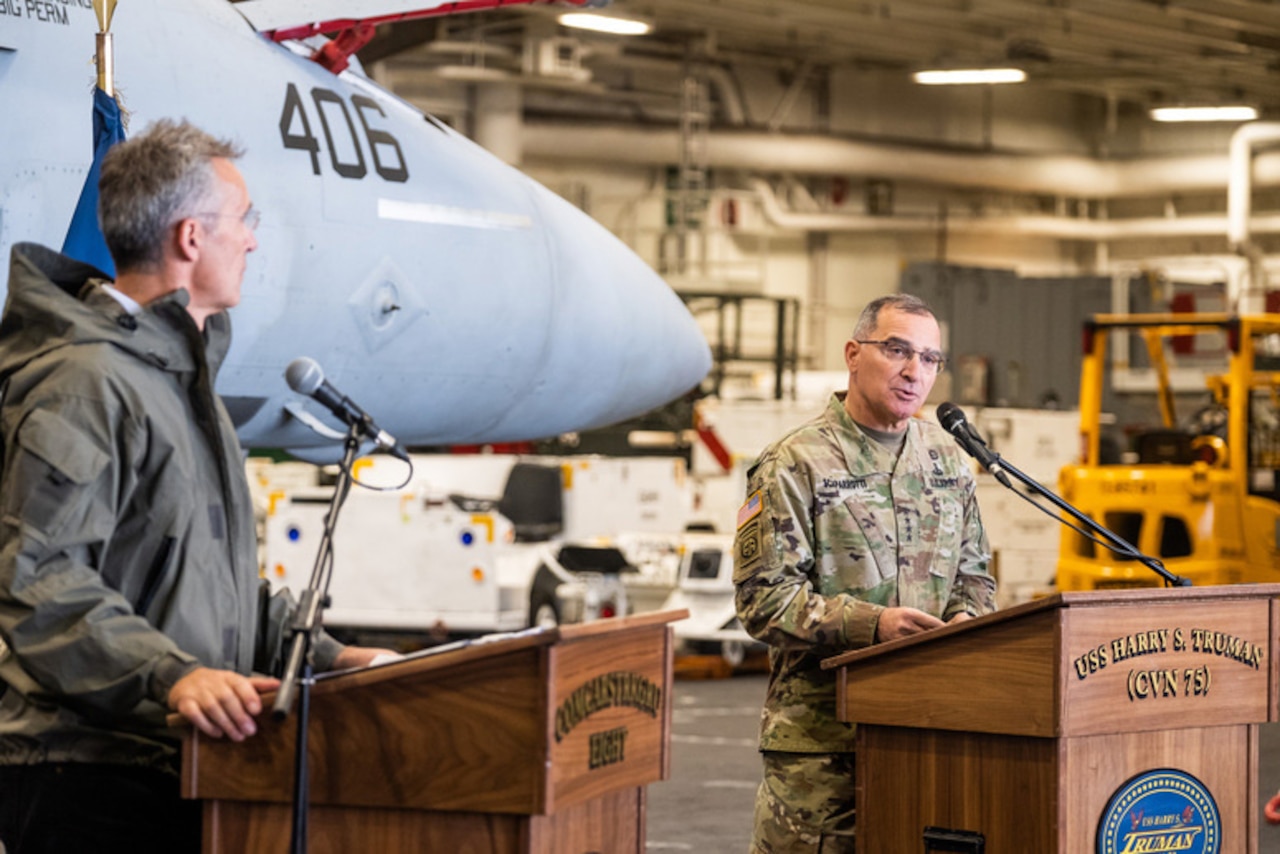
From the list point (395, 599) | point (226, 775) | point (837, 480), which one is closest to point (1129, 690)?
point (837, 480)

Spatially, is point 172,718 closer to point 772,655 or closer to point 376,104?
point 772,655

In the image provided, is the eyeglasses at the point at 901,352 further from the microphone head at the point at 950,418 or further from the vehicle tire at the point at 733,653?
the vehicle tire at the point at 733,653

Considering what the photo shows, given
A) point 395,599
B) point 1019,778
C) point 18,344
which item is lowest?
point 395,599

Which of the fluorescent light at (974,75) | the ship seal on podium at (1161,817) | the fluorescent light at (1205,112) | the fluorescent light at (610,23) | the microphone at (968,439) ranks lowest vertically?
the ship seal on podium at (1161,817)

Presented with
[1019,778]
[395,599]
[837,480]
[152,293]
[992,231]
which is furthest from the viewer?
[992,231]

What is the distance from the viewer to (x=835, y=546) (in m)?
4.02

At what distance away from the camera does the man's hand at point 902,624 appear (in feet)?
12.1

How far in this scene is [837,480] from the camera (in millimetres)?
4027

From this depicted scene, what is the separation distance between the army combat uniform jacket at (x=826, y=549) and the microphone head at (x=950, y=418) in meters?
0.19

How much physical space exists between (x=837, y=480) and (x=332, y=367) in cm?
208

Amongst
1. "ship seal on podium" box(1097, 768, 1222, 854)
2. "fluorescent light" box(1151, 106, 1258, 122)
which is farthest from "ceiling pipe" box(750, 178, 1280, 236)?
"ship seal on podium" box(1097, 768, 1222, 854)

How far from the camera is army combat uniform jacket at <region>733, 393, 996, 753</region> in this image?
12.9 ft

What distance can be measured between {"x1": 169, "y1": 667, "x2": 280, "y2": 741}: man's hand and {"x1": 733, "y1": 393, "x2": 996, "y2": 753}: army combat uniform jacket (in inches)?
63.0

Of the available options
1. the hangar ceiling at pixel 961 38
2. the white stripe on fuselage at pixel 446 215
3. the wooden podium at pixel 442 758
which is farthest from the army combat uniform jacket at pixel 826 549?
the hangar ceiling at pixel 961 38
